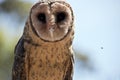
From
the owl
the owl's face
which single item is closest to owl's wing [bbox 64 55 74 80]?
the owl

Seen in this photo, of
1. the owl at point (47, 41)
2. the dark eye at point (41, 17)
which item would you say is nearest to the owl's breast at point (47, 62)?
the owl at point (47, 41)

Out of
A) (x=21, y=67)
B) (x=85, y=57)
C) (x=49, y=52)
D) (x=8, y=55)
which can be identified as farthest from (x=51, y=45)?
(x=85, y=57)

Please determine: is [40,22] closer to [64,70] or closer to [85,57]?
[64,70]

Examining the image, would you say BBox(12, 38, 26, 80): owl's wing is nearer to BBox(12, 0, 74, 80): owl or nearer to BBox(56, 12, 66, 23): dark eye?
BBox(12, 0, 74, 80): owl

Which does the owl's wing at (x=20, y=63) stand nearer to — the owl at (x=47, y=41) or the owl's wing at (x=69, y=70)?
the owl at (x=47, y=41)

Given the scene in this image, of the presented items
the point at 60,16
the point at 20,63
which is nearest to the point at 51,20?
the point at 60,16

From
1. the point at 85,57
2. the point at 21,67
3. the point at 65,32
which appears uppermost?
the point at 65,32
